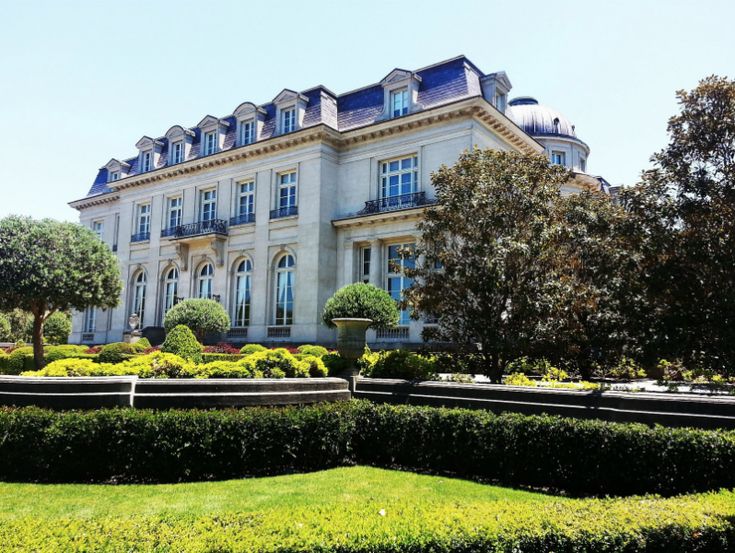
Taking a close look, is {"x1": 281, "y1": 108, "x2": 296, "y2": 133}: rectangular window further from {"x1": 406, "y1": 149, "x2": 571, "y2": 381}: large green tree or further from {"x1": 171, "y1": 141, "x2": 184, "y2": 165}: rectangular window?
{"x1": 406, "y1": 149, "x2": 571, "y2": 381}: large green tree

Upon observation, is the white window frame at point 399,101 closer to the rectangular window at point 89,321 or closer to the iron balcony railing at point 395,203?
the iron balcony railing at point 395,203

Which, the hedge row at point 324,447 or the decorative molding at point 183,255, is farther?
the decorative molding at point 183,255

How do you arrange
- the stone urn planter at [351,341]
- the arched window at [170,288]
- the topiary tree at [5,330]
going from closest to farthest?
1. the stone urn planter at [351,341]
2. the arched window at [170,288]
3. the topiary tree at [5,330]

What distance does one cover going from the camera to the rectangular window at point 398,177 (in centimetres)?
2836

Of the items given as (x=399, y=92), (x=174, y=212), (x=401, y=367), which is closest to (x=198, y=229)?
(x=174, y=212)

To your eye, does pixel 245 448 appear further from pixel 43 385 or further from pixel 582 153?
pixel 582 153

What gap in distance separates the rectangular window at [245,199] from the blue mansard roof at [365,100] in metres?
2.81

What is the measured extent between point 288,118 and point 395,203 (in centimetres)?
865

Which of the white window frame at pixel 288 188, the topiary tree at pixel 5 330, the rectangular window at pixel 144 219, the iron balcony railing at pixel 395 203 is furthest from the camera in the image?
the topiary tree at pixel 5 330

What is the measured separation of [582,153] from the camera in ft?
148

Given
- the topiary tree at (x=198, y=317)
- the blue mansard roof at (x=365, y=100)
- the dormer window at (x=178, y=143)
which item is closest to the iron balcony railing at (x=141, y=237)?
the dormer window at (x=178, y=143)

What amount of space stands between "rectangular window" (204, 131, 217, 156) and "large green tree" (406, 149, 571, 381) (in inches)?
977

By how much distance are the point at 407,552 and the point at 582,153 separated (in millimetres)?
45540

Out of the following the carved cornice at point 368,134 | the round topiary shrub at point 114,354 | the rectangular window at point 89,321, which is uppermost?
the carved cornice at point 368,134
